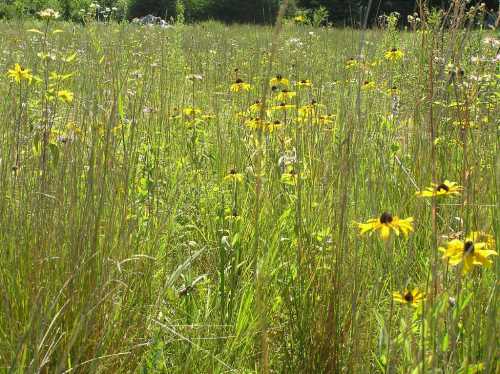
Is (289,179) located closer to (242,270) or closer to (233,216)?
(233,216)

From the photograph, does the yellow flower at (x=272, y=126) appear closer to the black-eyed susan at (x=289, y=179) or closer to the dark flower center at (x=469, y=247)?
the black-eyed susan at (x=289, y=179)

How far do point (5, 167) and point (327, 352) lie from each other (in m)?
0.80

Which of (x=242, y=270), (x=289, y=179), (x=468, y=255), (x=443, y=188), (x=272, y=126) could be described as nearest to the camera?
(x=468, y=255)

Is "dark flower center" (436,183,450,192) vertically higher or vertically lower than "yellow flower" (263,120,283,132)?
higher

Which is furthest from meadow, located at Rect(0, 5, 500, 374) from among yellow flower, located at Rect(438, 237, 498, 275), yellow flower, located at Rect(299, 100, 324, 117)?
yellow flower, located at Rect(299, 100, 324, 117)

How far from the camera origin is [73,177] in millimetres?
1354

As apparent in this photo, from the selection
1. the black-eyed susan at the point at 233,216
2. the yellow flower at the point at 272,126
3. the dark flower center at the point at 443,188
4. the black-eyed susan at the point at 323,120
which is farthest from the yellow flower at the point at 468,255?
the yellow flower at the point at 272,126

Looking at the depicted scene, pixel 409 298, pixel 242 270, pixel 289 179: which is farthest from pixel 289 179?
pixel 409 298

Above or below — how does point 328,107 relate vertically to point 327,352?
above

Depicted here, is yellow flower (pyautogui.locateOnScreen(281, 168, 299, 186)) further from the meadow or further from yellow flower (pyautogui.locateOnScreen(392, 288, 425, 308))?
yellow flower (pyautogui.locateOnScreen(392, 288, 425, 308))

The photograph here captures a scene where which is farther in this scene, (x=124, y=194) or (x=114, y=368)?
(x=124, y=194)

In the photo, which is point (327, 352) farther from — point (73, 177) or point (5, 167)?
point (5, 167)

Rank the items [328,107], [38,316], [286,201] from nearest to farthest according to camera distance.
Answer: [38,316] → [286,201] → [328,107]

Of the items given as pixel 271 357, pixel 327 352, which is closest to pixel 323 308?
pixel 327 352
